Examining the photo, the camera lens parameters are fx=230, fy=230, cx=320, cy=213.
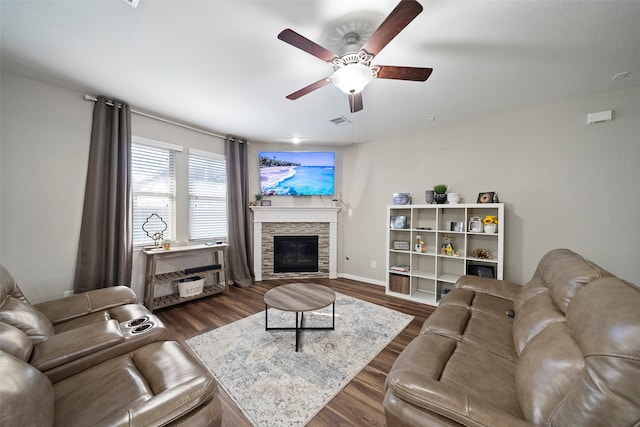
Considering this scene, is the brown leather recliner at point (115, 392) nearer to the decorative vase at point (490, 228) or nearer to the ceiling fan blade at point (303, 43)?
the ceiling fan blade at point (303, 43)

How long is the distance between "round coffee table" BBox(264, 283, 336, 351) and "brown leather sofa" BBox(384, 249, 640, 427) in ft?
3.22

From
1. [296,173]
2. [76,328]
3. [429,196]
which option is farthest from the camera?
[296,173]

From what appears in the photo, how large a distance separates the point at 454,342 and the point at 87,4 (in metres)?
3.24

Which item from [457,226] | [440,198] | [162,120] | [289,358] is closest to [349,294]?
[289,358]

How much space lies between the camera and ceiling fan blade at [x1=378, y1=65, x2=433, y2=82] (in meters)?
1.66

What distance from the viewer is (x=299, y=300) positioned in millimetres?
2309

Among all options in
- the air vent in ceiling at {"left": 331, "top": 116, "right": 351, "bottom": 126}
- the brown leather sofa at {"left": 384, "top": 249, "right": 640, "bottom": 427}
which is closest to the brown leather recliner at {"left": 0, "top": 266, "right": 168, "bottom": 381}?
the brown leather sofa at {"left": 384, "top": 249, "right": 640, "bottom": 427}

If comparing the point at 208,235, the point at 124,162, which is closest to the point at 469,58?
the point at 124,162

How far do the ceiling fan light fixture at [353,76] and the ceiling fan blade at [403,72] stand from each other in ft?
0.44

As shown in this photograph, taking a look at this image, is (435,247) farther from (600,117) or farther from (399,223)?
(600,117)

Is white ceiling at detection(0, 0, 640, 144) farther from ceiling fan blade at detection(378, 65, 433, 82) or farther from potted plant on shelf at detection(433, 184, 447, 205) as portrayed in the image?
potted plant on shelf at detection(433, 184, 447, 205)

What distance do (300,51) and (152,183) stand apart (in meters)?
2.74

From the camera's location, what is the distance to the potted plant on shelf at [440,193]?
3.31m

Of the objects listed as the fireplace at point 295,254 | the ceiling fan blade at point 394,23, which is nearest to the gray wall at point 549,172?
the fireplace at point 295,254
